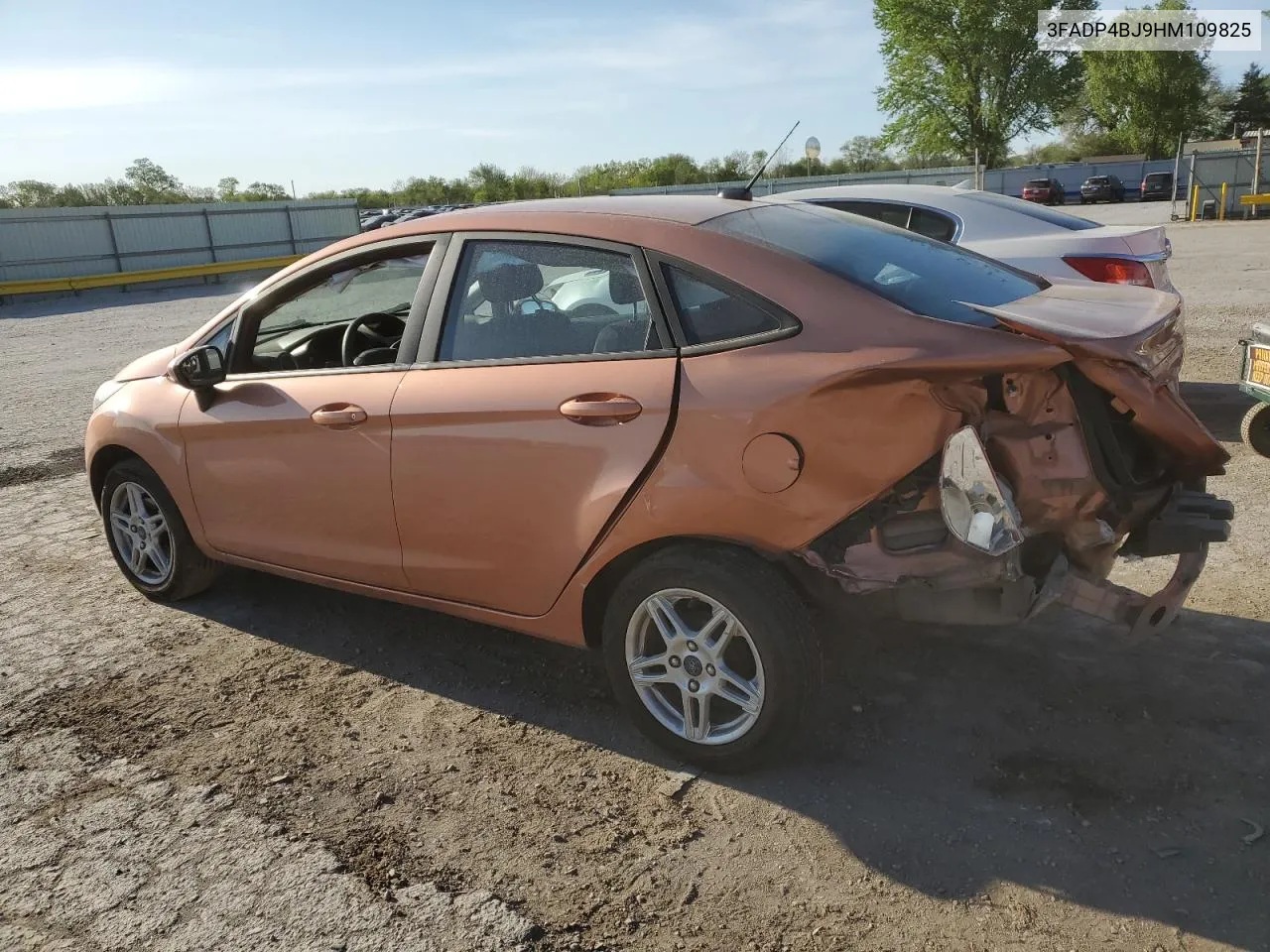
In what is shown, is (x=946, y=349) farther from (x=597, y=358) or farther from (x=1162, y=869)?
(x=1162, y=869)

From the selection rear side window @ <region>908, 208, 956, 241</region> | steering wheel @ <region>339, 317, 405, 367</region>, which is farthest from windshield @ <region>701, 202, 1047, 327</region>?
rear side window @ <region>908, 208, 956, 241</region>

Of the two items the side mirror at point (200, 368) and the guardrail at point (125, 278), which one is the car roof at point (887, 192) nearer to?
the side mirror at point (200, 368)

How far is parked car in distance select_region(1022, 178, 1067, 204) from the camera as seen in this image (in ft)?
157

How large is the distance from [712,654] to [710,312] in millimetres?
1028

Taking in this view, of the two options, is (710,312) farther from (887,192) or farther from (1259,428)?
(1259,428)

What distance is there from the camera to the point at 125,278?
91.2 ft

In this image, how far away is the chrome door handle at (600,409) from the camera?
303cm

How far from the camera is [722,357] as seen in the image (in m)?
2.95

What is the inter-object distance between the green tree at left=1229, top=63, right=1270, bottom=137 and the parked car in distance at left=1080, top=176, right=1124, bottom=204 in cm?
3075

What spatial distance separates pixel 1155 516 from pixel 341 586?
2.91 metres

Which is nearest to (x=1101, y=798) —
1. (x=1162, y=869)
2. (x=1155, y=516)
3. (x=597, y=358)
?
(x=1162, y=869)

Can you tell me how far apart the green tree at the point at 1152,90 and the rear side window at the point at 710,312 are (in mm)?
74930

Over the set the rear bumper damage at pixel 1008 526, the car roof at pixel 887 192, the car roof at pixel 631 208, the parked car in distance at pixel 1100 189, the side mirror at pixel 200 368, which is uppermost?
the car roof at pixel 631 208

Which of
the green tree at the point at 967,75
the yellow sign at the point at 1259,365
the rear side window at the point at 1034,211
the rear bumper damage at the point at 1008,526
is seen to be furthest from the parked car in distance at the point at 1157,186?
the rear bumper damage at the point at 1008,526
